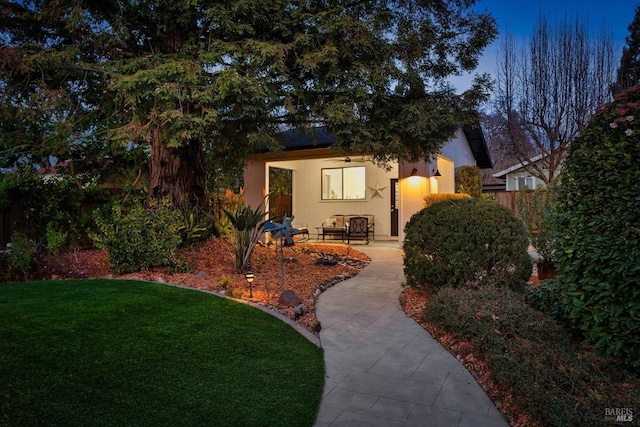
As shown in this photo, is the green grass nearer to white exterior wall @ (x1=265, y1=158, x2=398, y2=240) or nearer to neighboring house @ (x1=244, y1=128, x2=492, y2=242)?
neighboring house @ (x1=244, y1=128, x2=492, y2=242)

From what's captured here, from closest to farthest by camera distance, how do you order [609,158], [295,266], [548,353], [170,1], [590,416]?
[590,416] < [609,158] < [548,353] < [170,1] < [295,266]

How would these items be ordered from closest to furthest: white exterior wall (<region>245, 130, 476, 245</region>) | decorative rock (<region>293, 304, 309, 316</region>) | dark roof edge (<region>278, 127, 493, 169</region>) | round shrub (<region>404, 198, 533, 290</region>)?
decorative rock (<region>293, 304, 309, 316</region>) → round shrub (<region>404, 198, 533, 290</region>) → dark roof edge (<region>278, 127, 493, 169</region>) → white exterior wall (<region>245, 130, 476, 245</region>)

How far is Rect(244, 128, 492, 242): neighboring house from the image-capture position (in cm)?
1213

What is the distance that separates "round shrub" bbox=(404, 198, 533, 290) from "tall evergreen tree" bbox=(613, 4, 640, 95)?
9.28m

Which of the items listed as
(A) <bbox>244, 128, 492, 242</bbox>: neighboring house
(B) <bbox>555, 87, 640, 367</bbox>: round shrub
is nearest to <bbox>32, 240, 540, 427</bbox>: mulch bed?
(B) <bbox>555, 87, 640, 367</bbox>: round shrub

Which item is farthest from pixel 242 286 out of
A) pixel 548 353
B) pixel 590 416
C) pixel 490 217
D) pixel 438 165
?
pixel 438 165

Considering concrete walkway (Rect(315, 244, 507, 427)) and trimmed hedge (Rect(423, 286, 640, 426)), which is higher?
trimmed hedge (Rect(423, 286, 640, 426))

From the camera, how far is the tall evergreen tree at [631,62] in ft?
42.0

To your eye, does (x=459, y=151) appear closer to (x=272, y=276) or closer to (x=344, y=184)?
(x=344, y=184)

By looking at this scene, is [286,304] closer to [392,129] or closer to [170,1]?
[392,129]

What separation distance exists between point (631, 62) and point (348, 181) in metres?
10.7

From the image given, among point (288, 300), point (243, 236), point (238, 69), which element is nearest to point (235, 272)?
point (243, 236)

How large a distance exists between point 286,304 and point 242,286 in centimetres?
107

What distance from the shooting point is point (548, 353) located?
10.1 feet
